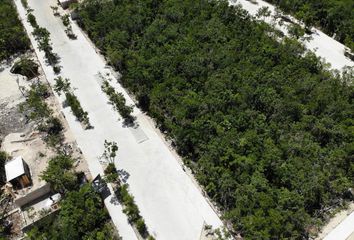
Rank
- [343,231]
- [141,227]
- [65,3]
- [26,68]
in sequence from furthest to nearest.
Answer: [65,3] → [26,68] → [141,227] → [343,231]

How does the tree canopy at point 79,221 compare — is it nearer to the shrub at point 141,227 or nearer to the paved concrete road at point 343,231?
the shrub at point 141,227

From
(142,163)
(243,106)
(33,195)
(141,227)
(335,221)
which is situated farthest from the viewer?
(243,106)

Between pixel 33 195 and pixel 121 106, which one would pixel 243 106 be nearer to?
pixel 121 106

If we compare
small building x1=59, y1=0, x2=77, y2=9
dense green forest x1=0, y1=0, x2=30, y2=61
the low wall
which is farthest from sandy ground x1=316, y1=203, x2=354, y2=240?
small building x1=59, y1=0, x2=77, y2=9

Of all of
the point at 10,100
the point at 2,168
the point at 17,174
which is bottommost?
the point at 17,174

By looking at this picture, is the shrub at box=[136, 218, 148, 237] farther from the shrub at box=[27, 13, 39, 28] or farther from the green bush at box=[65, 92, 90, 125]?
the shrub at box=[27, 13, 39, 28]

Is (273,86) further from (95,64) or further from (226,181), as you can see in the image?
(95,64)

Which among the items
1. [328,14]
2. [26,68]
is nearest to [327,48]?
[328,14]
